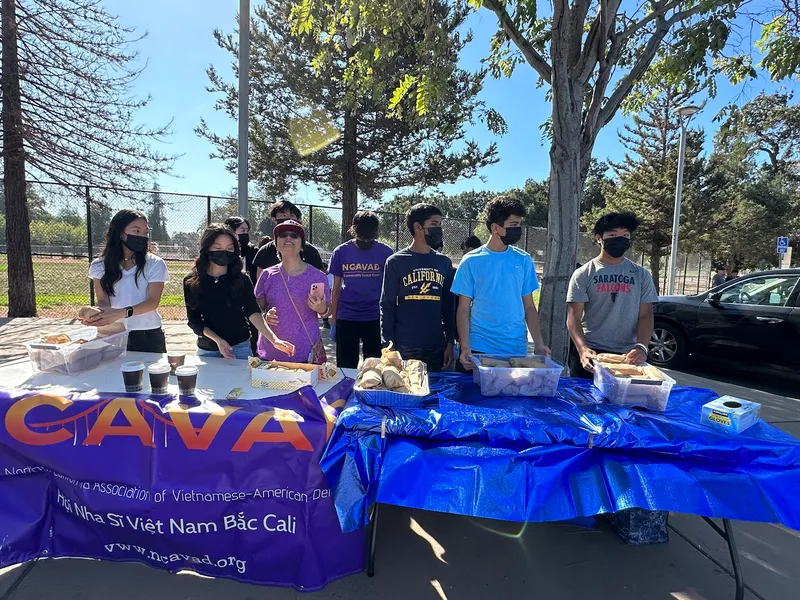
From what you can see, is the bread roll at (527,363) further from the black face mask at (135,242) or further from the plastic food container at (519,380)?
the black face mask at (135,242)

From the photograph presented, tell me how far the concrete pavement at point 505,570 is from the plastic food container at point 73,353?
1.04 m

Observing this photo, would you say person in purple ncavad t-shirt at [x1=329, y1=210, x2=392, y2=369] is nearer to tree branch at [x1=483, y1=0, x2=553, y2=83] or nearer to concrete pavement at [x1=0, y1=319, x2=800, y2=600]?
concrete pavement at [x1=0, y1=319, x2=800, y2=600]

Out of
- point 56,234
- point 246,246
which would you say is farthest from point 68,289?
point 246,246

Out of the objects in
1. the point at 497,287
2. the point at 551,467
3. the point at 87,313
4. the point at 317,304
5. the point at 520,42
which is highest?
the point at 520,42

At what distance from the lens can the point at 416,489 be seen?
1998mm

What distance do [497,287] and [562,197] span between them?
158cm

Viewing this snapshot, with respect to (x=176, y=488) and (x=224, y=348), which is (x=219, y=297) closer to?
(x=224, y=348)

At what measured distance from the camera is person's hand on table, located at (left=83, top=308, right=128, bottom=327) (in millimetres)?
2947

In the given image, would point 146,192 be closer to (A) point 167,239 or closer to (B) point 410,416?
(A) point 167,239

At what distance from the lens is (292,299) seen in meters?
3.06

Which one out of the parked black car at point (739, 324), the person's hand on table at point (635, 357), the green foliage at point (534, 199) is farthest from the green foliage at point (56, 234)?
the green foliage at point (534, 199)

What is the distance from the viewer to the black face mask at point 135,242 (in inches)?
125

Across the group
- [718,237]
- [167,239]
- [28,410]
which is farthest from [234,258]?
[718,237]

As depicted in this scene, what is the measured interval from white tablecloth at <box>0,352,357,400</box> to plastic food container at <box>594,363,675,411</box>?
4.91 ft
